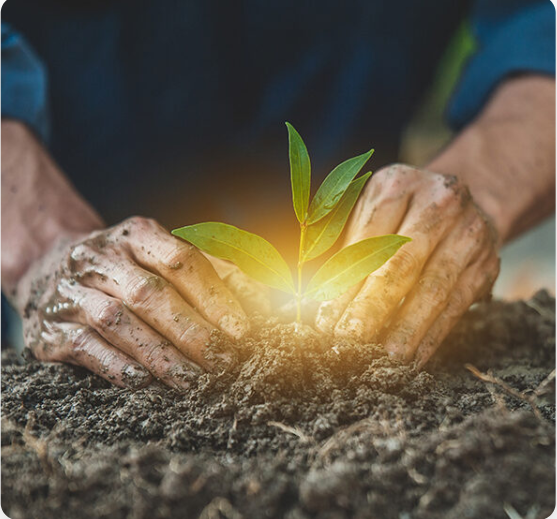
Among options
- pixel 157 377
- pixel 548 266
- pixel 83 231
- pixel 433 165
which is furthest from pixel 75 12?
pixel 548 266

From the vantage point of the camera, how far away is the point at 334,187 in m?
0.93

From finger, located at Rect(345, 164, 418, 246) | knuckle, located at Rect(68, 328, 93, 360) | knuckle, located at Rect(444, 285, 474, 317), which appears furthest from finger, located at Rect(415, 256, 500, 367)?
knuckle, located at Rect(68, 328, 93, 360)

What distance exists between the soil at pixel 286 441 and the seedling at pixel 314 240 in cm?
12

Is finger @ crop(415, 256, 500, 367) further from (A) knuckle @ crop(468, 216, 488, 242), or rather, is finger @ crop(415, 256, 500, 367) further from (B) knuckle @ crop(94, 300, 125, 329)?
(B) knuckle @ crop(94, 300, 125, 329)

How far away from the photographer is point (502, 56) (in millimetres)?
2027

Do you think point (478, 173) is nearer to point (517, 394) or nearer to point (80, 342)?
point (517, 394)

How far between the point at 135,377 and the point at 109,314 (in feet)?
0.45

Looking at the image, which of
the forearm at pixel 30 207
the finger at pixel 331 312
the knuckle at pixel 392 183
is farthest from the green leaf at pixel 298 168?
the forearm at pixel 30 207

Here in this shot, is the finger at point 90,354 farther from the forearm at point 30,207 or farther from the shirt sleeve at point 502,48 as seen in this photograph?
the shirt sleeve at point 502,48

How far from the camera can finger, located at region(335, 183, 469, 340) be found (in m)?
1.04

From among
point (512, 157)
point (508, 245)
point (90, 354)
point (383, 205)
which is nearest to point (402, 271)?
point (383, 205)

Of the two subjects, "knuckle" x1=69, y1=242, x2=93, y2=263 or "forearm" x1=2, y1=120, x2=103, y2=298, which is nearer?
"knuckle" x1=69, y1=242, x2=93, y2=263

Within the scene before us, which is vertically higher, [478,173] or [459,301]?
[478,173]

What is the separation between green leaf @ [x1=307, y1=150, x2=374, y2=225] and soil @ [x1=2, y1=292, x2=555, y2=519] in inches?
9.1
